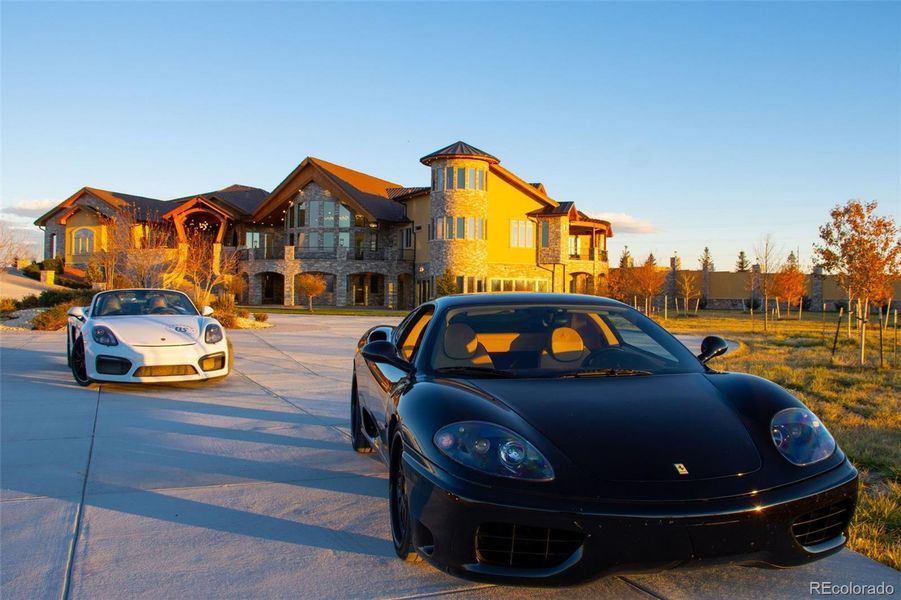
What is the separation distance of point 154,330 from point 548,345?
6.42m

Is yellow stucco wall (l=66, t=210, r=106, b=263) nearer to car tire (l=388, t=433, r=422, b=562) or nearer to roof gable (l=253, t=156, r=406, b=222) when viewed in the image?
Result: roof gable (l=253, t=156, r=406, b=222)

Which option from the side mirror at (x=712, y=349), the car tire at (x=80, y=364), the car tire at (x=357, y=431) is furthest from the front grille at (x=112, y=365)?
the side mirror at (x=712, y=349)

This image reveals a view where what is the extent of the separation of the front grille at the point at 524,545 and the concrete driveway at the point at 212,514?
17.7 inches

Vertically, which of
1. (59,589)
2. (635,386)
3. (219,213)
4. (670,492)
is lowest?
(59,589)

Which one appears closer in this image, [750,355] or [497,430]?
[497,430]

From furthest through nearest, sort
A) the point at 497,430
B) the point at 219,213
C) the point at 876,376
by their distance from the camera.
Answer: the point at 219,213, the point at 876,376, the point at 497,430

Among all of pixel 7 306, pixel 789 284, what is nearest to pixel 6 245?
pixel 7 306

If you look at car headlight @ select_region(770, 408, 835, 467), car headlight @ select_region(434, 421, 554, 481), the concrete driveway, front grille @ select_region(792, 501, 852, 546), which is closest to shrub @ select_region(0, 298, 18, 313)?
the concrete driveway

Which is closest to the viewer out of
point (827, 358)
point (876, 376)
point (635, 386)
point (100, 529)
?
point (635, 386)

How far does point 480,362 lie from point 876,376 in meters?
9.85

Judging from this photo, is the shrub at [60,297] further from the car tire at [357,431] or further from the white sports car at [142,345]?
the car tire at [357,431]

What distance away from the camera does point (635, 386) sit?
373 cm

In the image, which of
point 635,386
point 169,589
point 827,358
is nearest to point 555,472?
point 635,386

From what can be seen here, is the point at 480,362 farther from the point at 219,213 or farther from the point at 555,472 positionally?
the point at 219,213
